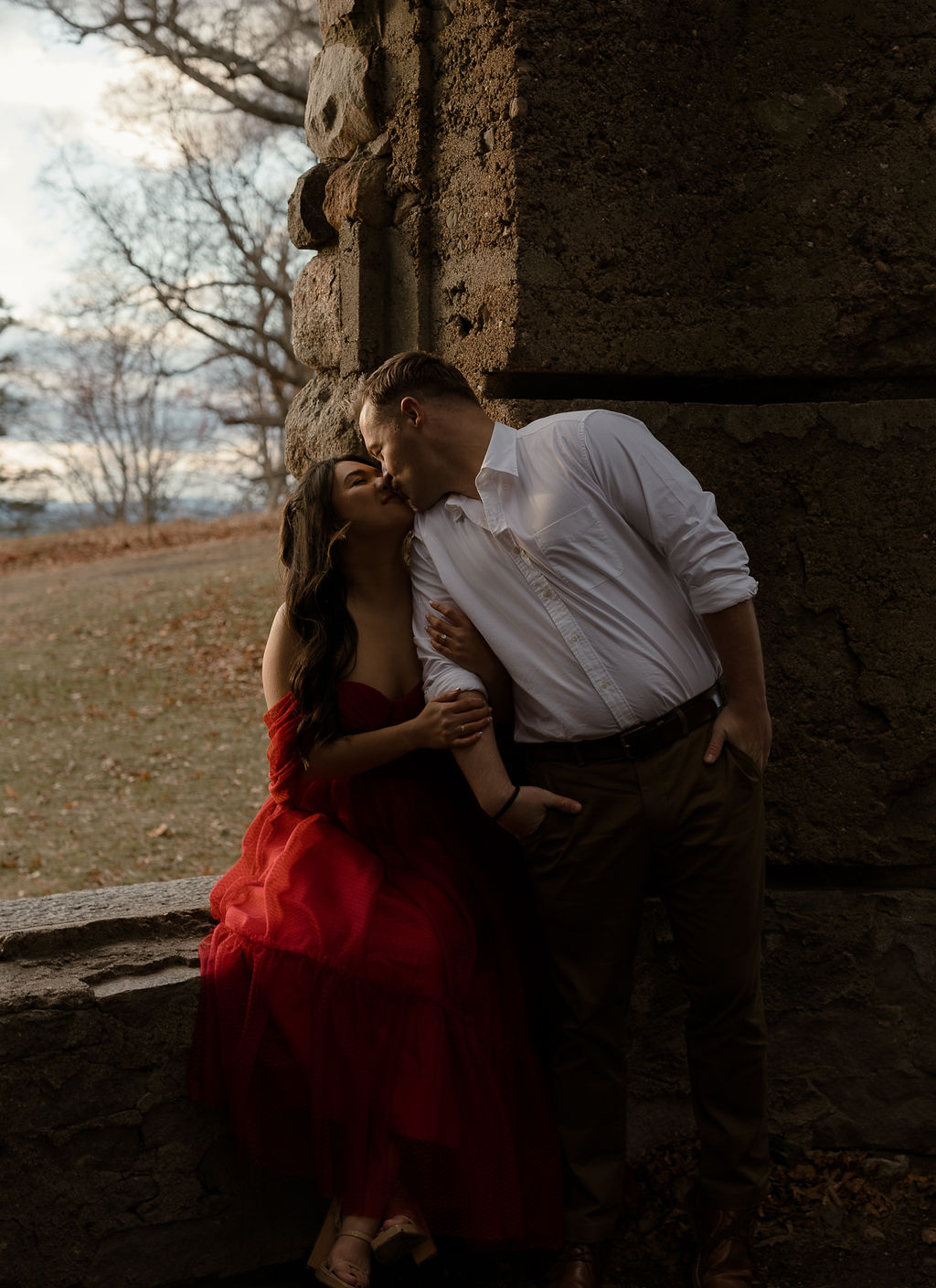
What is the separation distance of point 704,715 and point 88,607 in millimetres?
11942

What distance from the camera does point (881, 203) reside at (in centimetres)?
281

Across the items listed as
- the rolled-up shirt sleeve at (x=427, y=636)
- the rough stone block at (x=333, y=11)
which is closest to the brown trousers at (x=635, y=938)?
the rolled-up shirt sleeve at (x=427, y=636)

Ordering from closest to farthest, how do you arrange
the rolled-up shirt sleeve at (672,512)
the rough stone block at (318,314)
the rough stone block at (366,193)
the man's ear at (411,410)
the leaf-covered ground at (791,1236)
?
the rolled-up shirt sleeve at (672,512)
the man's ear at (411,410)
the leaf-covered ground at (791,1236)
the rough stone block at (366,193)
the rough stone block at (318,314)

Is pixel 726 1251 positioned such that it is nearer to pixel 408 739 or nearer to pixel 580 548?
pixel 408 739

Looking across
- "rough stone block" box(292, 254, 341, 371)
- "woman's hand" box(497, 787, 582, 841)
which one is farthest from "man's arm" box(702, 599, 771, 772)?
"rough stone block" box(292, 254, 341, 371)

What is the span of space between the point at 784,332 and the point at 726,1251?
2178 millimetres

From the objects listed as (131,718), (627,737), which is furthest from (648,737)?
(131,718)

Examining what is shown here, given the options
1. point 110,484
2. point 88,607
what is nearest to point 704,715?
point 88,607

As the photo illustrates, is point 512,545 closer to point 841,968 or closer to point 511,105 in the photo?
point 511,105

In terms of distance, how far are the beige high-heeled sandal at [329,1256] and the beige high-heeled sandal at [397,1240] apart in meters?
0.03

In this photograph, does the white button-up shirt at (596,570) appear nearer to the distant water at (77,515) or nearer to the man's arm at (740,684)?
the man's arm at (740,684)

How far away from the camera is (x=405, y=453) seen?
8.44ft

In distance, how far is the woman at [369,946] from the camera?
96.1 inches

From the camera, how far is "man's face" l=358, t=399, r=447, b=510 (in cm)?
256
